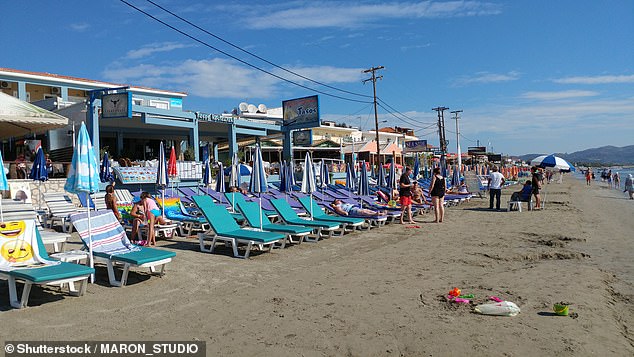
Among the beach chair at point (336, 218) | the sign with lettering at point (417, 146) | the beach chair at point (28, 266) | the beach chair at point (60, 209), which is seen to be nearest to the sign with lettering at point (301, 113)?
the beach chair at point (336, 218)

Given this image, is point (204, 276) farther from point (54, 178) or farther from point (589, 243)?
point (54, 178)

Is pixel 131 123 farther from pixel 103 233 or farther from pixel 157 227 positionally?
pixel 103 233

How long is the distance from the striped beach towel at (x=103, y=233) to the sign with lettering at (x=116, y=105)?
1088 centimetres

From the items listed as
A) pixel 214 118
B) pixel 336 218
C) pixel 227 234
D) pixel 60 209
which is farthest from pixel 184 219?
pixel 214 118

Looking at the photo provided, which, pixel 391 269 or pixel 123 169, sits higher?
pixel 123 169

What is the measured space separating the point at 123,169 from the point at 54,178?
210 cm

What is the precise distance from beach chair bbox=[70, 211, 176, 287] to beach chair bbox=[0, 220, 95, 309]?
47 cm

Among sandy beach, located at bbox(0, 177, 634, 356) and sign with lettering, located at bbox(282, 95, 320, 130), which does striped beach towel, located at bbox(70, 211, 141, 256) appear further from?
sign with lettering, located at bbox(282, 95, 320, 130)

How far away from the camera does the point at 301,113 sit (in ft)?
85.5

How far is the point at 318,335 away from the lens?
396cm

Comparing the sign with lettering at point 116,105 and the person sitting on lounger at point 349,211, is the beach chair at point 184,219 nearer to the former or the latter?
the person sitting on lounger at point 349,211

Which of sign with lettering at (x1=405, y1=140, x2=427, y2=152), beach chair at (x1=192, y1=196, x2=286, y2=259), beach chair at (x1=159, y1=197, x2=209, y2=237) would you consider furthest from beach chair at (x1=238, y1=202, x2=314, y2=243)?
sign with lettering at (x1=405, y1=140, x2=427, y2=152)

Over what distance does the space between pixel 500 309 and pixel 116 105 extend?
52.1ft

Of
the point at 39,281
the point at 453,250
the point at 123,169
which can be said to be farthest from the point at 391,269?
the point at 123,169
